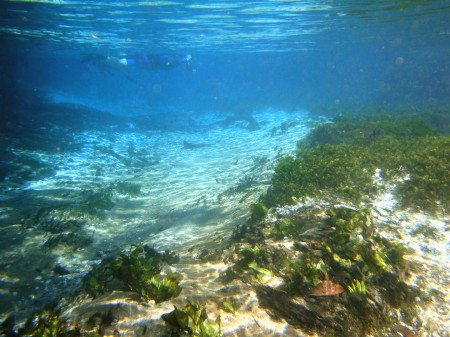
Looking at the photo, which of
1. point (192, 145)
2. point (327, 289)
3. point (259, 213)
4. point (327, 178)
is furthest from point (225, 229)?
point (192, 145)

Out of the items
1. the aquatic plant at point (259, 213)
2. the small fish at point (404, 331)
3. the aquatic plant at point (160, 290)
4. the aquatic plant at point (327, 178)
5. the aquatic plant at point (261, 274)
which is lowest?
the aquatic plant at point (259, 213)

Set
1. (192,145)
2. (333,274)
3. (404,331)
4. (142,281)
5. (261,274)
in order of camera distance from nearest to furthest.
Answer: (404,331)
(142,281)
(333,274)
(261,274)
(192,145)

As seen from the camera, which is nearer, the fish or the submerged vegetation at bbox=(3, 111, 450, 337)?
the submerged vegetation at bbox=(3, 111, 450, 337)

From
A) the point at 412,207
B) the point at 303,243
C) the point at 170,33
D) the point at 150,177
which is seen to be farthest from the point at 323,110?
the point at 303,243

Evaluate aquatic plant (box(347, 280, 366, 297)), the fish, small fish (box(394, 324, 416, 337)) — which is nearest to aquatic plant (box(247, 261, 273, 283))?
aquatic plant (box(347, 280, 366, 297))

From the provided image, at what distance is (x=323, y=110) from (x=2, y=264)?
33472 mm

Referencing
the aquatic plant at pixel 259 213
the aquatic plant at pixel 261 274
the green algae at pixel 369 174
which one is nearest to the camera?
the aquatic plant at pixel 261 274

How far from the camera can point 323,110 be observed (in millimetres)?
32688

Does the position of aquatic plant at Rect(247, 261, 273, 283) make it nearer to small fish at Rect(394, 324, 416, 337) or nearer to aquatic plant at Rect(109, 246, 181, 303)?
aquatic plant at Rect(109, 246, 181, 303)

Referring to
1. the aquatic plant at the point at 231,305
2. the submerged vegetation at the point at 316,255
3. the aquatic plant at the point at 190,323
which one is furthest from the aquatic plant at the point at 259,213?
the aquatic plant at the point at 190,323

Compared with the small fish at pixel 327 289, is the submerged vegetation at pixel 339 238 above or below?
below

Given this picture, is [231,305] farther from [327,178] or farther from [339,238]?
[327,178]

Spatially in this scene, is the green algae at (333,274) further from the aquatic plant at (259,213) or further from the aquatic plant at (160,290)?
the aquatic plant at (259,213)

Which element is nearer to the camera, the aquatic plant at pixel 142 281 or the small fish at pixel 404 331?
the small fish at pixel 404 331
